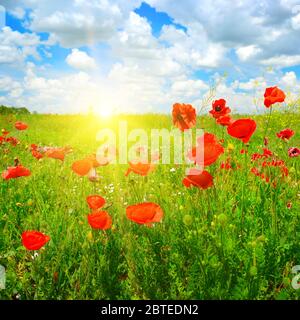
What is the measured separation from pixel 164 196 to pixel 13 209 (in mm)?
1504

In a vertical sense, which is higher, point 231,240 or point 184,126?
point 184,126

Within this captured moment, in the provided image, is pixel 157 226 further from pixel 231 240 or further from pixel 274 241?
pixel 274 241

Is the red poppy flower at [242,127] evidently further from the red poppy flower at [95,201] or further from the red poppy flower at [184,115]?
the red poppy flower at [95,201]

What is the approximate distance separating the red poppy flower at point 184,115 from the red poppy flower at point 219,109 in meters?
→ 0.49

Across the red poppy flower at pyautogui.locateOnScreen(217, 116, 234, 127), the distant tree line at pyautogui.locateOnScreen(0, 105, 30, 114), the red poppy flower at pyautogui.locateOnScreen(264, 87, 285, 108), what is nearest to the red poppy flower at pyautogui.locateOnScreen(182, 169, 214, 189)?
the red poppy flower at pyautogui.locateOnScreen(217, 116, 234, 127)

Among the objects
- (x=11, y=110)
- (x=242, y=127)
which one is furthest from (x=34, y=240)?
(x=11, y=110)

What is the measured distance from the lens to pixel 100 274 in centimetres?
237

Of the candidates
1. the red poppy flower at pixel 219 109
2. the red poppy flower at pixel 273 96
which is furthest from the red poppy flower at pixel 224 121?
the red poppy flower at pixel 273 96

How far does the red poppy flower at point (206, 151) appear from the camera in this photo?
6.76 feet

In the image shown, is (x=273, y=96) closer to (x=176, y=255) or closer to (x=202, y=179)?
(x=202, y=179)

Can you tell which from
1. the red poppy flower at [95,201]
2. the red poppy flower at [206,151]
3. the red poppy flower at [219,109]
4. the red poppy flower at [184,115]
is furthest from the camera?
the red poppy flower at [219,109]

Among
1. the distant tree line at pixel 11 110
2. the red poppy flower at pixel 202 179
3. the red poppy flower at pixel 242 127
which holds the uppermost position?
the distant tree line at pixel 11 110
